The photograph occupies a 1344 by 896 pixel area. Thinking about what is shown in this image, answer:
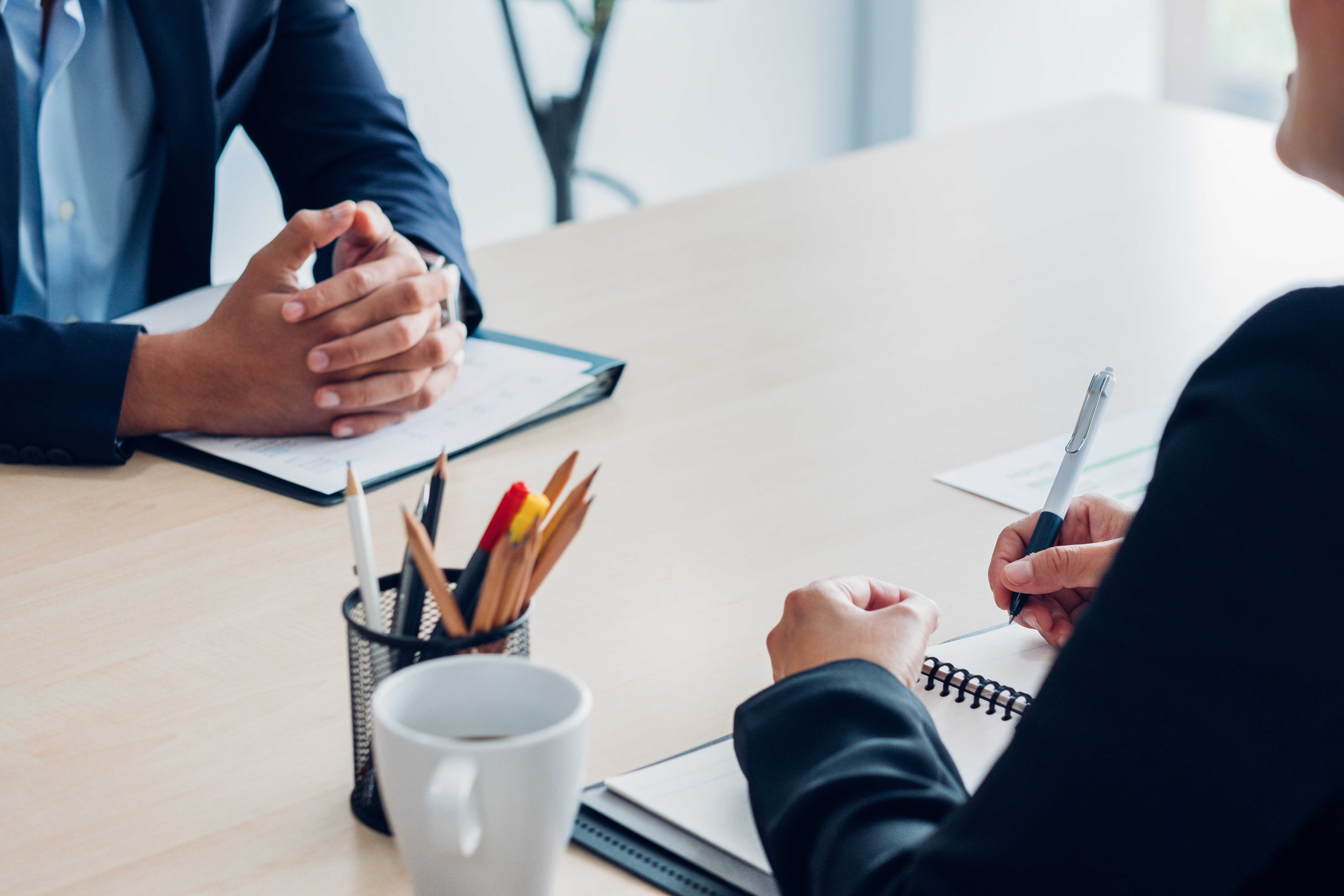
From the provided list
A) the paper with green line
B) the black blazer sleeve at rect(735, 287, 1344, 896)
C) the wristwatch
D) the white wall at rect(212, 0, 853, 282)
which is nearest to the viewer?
the black blazer sleeve at rect(735, 287, 1344, 896)

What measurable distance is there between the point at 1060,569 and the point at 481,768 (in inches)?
16.0

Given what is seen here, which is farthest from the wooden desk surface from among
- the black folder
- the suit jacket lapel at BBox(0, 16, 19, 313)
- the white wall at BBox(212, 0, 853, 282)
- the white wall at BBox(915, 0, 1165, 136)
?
the white wall at BBox(915, 0, 1165, 136)

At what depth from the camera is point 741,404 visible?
1.17 metres

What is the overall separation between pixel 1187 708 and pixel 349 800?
0.40 metres

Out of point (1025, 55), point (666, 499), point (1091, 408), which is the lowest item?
point (1025, 55)

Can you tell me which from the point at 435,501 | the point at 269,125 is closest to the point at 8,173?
the point at 269,125

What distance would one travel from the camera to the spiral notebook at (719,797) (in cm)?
62

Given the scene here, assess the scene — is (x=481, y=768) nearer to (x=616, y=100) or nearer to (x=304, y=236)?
(x=304, y=236)

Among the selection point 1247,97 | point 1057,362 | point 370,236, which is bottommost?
point 1247,97

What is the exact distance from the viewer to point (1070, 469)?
0.85 meters

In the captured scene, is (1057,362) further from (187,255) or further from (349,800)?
(187,255)

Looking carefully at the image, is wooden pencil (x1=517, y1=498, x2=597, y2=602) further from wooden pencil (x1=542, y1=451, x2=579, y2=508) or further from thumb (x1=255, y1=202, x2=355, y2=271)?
thumb (x1=255, y1=202, x2=355, y2=271)

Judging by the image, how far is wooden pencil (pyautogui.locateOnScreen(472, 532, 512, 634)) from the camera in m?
0.56

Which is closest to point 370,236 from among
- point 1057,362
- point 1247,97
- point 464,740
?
point 1057,362
